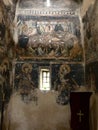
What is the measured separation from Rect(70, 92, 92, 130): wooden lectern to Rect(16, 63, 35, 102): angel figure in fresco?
110 inches

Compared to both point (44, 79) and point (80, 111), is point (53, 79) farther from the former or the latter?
point (80, 111)

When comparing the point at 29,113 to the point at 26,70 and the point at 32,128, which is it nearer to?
the point at 32,128

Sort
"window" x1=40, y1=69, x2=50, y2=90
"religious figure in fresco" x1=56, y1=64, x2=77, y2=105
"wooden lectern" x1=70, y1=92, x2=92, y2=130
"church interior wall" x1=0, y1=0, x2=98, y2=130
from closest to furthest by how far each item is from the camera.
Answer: "wooden lectern" x1=70, y1=92, x2=92, y2=130
"church interior wall" x1=0, y1=0, x2=98, y2=130
"religious figure in fresco" x1=56, y1=64, x2=77, y2=105
"window" x1=40, y1=69, x2=50, y2=90

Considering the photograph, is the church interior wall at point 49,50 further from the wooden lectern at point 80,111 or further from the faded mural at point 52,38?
the wooden lectern at point 80,111

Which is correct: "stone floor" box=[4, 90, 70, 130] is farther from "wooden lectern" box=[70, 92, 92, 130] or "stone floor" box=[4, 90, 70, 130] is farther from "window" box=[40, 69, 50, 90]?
"wooden lectern" box=[70, 92, 92, 130]

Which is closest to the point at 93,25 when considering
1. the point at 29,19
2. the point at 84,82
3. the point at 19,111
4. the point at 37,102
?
the point at 84,82

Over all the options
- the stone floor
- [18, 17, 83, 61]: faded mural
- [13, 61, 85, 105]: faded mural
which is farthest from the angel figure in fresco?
[18, 17, 83, 61]: faded mural

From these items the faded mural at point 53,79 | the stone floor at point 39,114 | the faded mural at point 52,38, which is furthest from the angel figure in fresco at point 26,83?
the faded mural at point 52,38

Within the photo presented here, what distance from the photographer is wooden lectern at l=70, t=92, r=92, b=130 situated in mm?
7747

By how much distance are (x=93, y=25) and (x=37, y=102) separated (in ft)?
14.3

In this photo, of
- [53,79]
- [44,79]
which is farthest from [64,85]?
[44,79]

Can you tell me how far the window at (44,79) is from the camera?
10531 millimetres

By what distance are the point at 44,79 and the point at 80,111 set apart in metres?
3.27

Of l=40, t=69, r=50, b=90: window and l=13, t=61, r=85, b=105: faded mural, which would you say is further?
l=40, t=69, r=50, b=90: window
